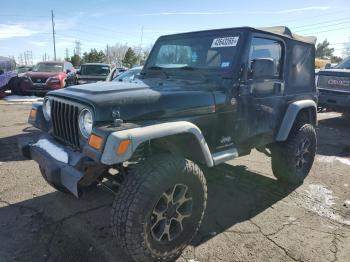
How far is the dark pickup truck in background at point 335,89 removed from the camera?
884 cm

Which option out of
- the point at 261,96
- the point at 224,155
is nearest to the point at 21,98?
the point at 261,96

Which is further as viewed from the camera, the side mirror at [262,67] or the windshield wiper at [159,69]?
the windshield wiper at [159,69]

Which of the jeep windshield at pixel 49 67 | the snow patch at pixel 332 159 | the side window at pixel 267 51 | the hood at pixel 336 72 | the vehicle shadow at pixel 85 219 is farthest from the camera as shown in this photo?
the jeep windshield at pixel 49 67

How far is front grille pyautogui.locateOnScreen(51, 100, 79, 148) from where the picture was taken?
2875 millimetres

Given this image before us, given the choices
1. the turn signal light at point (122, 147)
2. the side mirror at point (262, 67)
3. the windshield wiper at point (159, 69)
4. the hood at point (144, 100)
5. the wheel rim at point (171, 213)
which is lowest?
the wheel rim at point (171, 213)

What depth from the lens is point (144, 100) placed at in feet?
9.20

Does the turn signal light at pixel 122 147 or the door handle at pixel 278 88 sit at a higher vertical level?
the door handle at pixel 278 88

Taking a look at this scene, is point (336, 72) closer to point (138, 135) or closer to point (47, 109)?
point (47, 109)

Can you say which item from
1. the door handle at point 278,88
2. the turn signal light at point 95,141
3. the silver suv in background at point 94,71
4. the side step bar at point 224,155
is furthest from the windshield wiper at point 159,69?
the silver suv in background at point 94,71

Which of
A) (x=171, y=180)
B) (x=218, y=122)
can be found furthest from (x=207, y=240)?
(x=218, y=122)

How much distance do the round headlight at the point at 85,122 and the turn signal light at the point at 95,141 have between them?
0.74ft

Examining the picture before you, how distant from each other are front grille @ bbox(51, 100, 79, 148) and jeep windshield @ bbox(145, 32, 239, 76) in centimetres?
133

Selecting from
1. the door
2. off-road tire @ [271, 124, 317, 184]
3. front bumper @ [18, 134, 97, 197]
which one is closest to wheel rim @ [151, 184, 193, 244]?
front bumper @ [18, 134, 97, 197]

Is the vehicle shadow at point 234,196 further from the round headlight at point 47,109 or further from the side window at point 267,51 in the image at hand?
the round headlight at point 47,109
